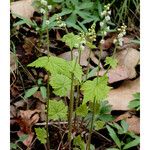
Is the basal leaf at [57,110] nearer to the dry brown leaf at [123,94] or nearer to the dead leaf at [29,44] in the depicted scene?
the dry brown leaf at [123,94]

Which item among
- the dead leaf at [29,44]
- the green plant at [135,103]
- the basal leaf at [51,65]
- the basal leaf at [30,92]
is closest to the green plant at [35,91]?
the basal leaf at [30,92]

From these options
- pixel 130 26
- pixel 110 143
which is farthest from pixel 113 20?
pixel 110 143

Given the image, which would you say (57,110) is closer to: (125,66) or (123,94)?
(123,94)

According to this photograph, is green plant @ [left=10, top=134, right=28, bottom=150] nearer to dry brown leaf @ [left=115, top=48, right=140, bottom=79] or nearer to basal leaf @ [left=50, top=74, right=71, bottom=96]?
basal leaf @ [left=50, top=74, right=71, bottom=96]

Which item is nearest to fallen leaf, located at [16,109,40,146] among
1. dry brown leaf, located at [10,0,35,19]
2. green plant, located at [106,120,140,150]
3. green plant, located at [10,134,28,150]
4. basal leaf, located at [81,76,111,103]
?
green plant, located at [10,134,28,150]
